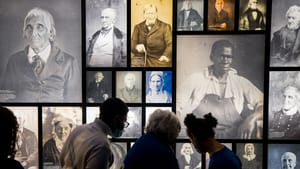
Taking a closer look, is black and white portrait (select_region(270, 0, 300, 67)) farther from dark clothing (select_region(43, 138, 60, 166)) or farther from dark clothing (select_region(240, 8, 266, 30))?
dark clothing (select_region(43, 138, 60, 166))

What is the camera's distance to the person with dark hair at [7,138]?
1.06 meters

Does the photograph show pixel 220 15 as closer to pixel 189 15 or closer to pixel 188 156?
pixel 189 15

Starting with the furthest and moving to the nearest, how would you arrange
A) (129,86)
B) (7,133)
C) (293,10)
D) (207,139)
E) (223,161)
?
(129,86) < (293,10) < (207,139) < (223,161) < (7,133)

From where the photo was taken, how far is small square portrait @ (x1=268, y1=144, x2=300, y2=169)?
2607 mm

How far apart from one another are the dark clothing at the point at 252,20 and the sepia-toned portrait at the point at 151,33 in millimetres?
522

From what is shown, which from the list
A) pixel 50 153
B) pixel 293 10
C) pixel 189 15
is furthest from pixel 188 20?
pixel 50 153

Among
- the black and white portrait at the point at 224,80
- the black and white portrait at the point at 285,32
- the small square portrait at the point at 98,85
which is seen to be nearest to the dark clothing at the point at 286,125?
the black and white portrait at the point at 224,80

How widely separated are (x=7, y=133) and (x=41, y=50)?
5.46ft

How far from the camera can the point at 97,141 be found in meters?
1.77

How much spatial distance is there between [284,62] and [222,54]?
1.43 ft

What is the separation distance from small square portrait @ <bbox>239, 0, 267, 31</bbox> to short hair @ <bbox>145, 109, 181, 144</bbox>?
3.51 feet

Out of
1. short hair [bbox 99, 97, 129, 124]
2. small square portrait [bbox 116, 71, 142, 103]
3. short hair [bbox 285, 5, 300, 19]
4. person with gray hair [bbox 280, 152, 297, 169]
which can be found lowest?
person with gray hair [bbox 280, 152, 297, 169]

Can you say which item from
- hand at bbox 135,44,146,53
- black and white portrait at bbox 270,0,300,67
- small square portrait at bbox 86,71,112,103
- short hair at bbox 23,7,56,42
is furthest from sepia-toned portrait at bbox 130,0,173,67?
black and white portrait at bbox 270,0,300,67

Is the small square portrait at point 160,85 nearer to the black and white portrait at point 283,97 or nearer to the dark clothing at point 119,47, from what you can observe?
the dark clothing at point 119,47
